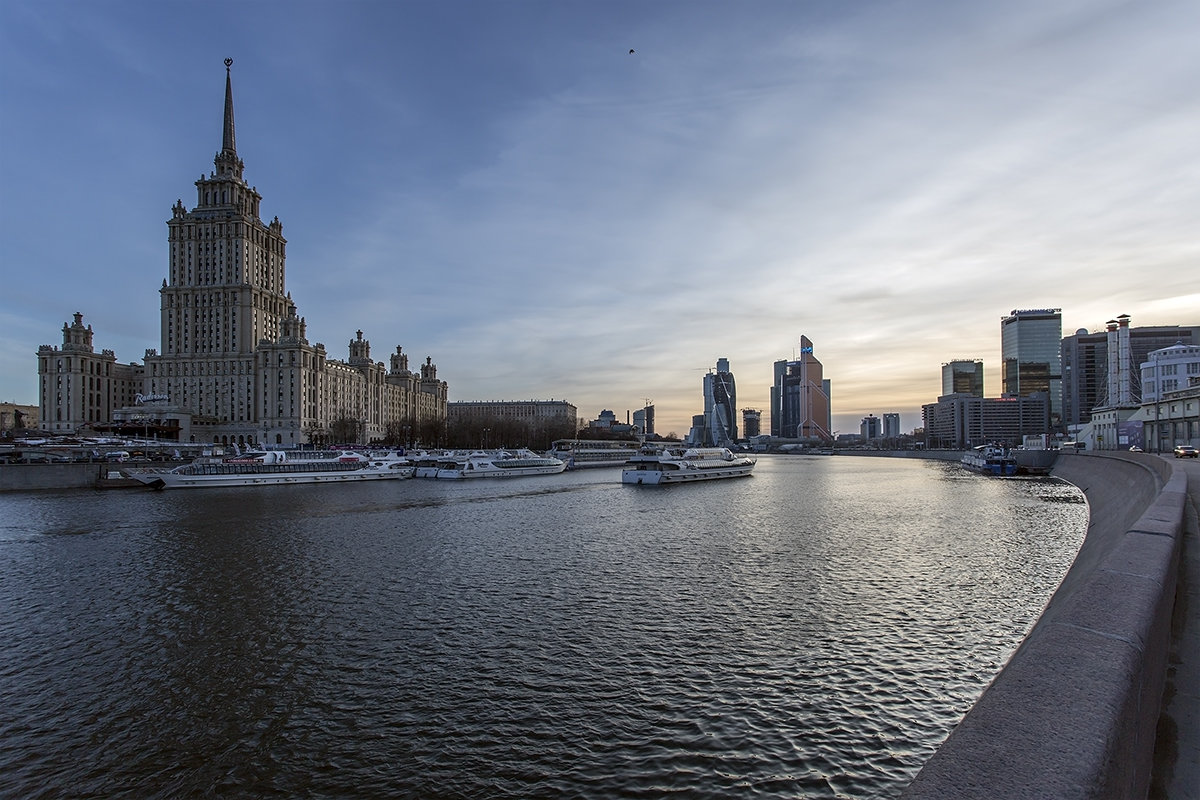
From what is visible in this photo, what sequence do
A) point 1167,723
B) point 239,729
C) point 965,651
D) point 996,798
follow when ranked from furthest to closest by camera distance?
point 965,651
point 239,729
point 1167,723
point 996,798

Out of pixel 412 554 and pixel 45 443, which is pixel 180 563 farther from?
pixel 45 443

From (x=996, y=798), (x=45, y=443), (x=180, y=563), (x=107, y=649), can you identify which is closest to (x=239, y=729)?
(x=107, y=649)

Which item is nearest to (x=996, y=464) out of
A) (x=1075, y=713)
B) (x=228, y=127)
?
(x=1075, y=713)

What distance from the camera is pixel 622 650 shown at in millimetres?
16141

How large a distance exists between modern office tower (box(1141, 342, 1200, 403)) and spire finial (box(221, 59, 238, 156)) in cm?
20418

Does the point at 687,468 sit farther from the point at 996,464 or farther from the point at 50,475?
the point at 50,475

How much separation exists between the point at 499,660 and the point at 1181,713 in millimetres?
12700

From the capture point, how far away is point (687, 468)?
82500 mm

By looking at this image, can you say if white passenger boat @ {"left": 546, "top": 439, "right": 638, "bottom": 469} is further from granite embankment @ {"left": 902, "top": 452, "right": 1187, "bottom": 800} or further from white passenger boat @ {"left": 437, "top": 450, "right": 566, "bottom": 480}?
granite embankment @ {"left": 902, "top": 452, "right": 1187, "bottom": 800}

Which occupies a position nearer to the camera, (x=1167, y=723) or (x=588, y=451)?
(x=1167, y=723)

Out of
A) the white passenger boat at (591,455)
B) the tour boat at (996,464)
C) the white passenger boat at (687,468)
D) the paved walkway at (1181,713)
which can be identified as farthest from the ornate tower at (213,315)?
the paved walkway at (1181,713)

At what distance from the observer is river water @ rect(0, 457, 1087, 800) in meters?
11.0

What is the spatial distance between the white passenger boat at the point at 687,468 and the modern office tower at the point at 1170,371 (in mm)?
66875

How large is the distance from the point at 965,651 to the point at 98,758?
59.3 feet
